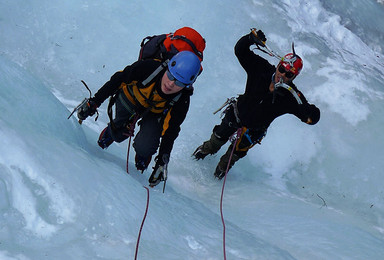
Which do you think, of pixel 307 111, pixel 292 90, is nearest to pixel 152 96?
pixel 292 90

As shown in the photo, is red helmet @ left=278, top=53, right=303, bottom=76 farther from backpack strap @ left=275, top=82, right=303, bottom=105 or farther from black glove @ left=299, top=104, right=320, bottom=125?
black glove @ left=299, top=104, right=320, bottom=125

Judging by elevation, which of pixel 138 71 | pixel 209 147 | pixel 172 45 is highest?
pixel 172 45

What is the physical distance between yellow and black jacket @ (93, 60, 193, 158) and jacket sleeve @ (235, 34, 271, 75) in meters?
0.74

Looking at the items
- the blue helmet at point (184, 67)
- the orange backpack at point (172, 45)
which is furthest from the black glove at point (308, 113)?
the blue helmet at point (184, 67)

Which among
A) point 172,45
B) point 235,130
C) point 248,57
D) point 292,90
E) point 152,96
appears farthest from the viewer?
point 235,130

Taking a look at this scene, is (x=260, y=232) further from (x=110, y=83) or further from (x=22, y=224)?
(x=22, y=224)

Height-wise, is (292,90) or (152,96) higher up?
(292,90)

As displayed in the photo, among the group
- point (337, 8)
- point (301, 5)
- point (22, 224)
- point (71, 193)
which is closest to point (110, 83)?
point (71, 193)

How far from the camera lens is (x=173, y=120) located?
3.46 meters

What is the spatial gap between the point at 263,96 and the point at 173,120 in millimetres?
984

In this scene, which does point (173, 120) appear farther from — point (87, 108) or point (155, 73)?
point (87, 108)

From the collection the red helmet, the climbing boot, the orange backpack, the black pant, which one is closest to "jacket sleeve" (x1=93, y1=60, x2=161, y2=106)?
the orange backpack

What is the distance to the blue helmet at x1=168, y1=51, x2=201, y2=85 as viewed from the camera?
3.04m

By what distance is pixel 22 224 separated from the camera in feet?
7.39
